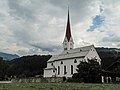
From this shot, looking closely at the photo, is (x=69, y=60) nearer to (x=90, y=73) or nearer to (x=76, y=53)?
(x=76, y=53)

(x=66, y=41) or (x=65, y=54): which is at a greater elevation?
(x=66, y=41)

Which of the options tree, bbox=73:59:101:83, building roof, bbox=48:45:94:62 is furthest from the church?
tree, bbox=73:59:101:83

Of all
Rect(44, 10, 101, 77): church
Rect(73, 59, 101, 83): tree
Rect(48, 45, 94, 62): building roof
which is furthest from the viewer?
Rect(48, 45, 94, 62): building roof

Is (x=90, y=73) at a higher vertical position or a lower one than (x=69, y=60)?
lower

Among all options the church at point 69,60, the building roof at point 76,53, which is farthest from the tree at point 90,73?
the building roof at point 76,53

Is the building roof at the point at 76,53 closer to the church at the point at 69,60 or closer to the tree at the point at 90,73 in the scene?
the church at the point at 69,60

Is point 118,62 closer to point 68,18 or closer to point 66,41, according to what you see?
point 66,41

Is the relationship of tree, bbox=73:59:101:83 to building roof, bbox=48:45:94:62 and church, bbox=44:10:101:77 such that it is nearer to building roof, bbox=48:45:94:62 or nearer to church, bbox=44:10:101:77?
church, bbox=44:10:101:77

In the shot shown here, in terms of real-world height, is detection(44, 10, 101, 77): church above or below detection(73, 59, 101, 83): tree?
above

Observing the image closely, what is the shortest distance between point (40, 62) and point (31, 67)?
6.65 meters

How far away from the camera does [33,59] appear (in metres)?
159

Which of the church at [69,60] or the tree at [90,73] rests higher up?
the church at [69,60]

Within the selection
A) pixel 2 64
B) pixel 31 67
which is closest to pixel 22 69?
pixel 31 67

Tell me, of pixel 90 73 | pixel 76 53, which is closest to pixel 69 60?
pixel 76 53
